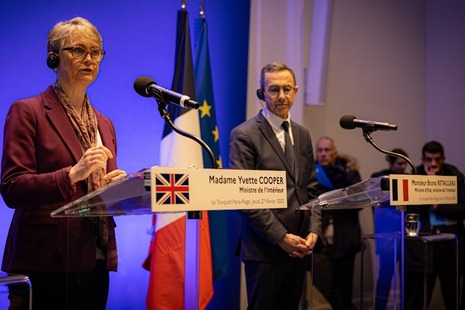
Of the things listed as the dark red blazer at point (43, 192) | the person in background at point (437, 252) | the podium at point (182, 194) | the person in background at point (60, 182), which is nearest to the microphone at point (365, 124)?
the person in background at point (437, 252)

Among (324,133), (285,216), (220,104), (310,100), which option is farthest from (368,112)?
(285,216)

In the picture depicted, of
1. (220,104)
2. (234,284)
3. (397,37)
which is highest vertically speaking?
(397,37)

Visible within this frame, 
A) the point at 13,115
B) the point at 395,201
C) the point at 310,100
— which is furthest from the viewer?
the point at 310,100

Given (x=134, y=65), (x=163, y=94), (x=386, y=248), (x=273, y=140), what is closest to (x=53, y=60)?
(x=163, y=94)

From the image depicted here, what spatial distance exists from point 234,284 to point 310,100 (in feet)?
5.56

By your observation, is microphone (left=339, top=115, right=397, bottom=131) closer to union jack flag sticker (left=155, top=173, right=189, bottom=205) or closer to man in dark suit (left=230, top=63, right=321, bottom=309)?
man in dark suit (left=230, top=63, right=321, bottom=309)

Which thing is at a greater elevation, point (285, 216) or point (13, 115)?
point (13, 115)

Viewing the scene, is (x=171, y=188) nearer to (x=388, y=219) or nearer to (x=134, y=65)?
(x=388, y=219)

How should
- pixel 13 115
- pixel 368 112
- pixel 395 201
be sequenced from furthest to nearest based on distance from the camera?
pixel 368 112, pixel 395 201, pixel 13 115

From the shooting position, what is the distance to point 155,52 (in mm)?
4312

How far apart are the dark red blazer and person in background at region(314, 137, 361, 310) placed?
3168 mm

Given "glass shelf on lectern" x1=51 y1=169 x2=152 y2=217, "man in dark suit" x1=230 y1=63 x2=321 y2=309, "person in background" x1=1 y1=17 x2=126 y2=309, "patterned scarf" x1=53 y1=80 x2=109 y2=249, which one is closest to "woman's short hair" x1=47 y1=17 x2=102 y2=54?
"person in background" x1=1 y1=17 x2=126 y2=309

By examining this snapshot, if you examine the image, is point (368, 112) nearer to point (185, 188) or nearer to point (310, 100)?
point (310, 100)

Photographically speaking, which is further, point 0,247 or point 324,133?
point 324,133
